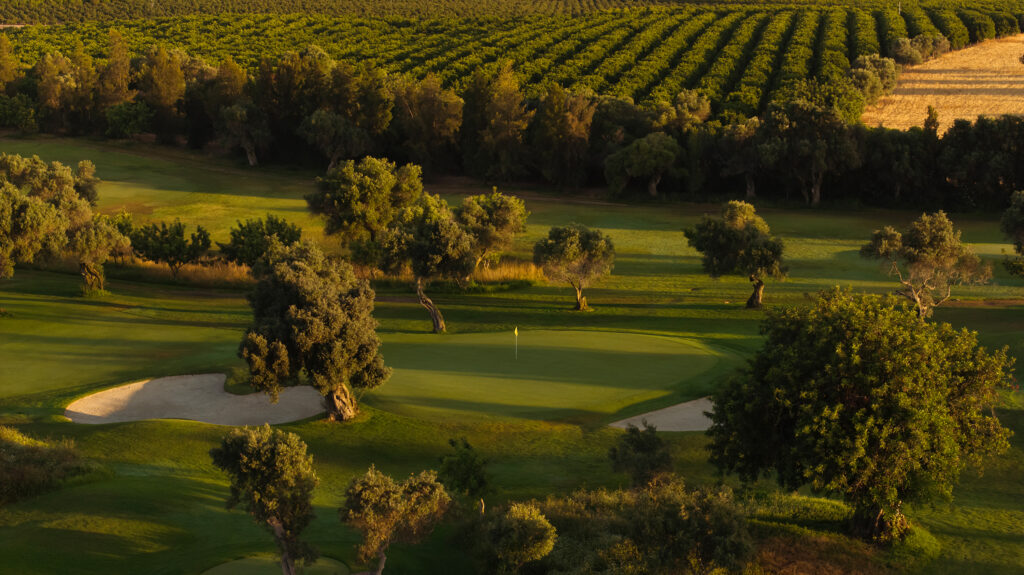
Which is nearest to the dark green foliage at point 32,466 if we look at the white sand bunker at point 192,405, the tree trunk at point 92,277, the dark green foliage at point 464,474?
the white sand bunker at point 192,405

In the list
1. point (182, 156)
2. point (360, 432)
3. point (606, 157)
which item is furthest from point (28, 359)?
point (182, 156)

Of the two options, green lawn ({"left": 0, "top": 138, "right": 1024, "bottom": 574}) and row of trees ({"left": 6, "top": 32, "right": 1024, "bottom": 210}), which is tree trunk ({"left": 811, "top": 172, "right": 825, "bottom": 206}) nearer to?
row of trees ({"left": 6, "top": 32, "right": 1024, "bottom": 210})

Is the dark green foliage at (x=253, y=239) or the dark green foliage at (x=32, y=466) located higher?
the dark green foliage at (x=253, y=239)

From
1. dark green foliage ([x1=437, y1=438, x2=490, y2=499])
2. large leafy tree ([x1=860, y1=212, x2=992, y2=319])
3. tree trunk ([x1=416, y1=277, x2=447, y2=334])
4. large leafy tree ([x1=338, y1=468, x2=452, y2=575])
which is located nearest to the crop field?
large leafy tree ([x1=860, y1=212, x2=992, y2=319])

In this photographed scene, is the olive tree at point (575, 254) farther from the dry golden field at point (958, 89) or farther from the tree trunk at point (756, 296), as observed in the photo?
the dry golden field at point (958, 89)

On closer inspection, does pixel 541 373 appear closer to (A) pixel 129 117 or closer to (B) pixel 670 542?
(B) pixel 670 542

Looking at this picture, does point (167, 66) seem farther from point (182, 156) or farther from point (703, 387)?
point (703, 387)

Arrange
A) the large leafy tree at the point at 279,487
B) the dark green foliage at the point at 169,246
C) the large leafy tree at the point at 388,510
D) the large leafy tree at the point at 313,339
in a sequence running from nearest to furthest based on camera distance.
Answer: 1. the large leafy tree at the point at 388,510
2. the large leafy tree at the point at 279,487
3. the large leafy tree at the point at 313,339
4. the dark green foliage at the point at 169,246
